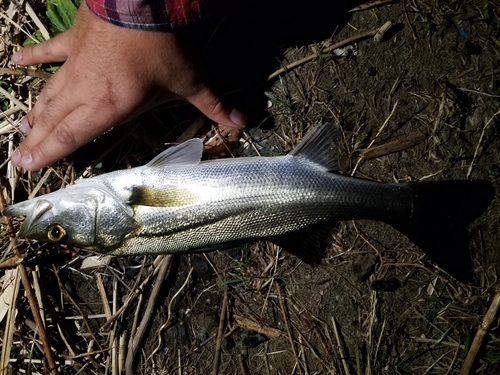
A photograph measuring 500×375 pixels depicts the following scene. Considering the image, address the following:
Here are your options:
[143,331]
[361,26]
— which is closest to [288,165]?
[361,26]

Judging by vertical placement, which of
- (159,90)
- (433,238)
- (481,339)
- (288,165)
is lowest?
(481,339)

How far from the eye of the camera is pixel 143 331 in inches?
122

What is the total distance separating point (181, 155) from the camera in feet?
8.41

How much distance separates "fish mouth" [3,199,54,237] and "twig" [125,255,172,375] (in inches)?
36.9

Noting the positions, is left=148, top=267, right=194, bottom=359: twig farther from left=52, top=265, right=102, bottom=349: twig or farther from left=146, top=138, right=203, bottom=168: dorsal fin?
left=146, top=138, right=203, bottom=168: dorsal fin

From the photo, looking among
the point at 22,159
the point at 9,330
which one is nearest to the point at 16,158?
the point at 22,159

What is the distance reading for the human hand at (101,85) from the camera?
7.74ft

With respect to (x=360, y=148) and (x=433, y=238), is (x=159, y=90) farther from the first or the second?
(x=433, y=238)

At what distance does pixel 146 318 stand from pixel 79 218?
42.0 inches

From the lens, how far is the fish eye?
2.43 meters

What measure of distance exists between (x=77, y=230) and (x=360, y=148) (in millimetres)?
1981

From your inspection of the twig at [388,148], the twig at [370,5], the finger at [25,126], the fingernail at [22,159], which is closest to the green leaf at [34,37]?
the finger at [25,126]

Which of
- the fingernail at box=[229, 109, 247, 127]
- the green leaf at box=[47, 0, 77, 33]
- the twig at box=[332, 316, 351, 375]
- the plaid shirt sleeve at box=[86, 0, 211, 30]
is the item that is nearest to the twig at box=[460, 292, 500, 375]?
the twig at box=[332, 316, 351, 375]

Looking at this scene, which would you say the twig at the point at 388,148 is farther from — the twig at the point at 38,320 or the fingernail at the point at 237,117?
the twig at the point at 38,320
